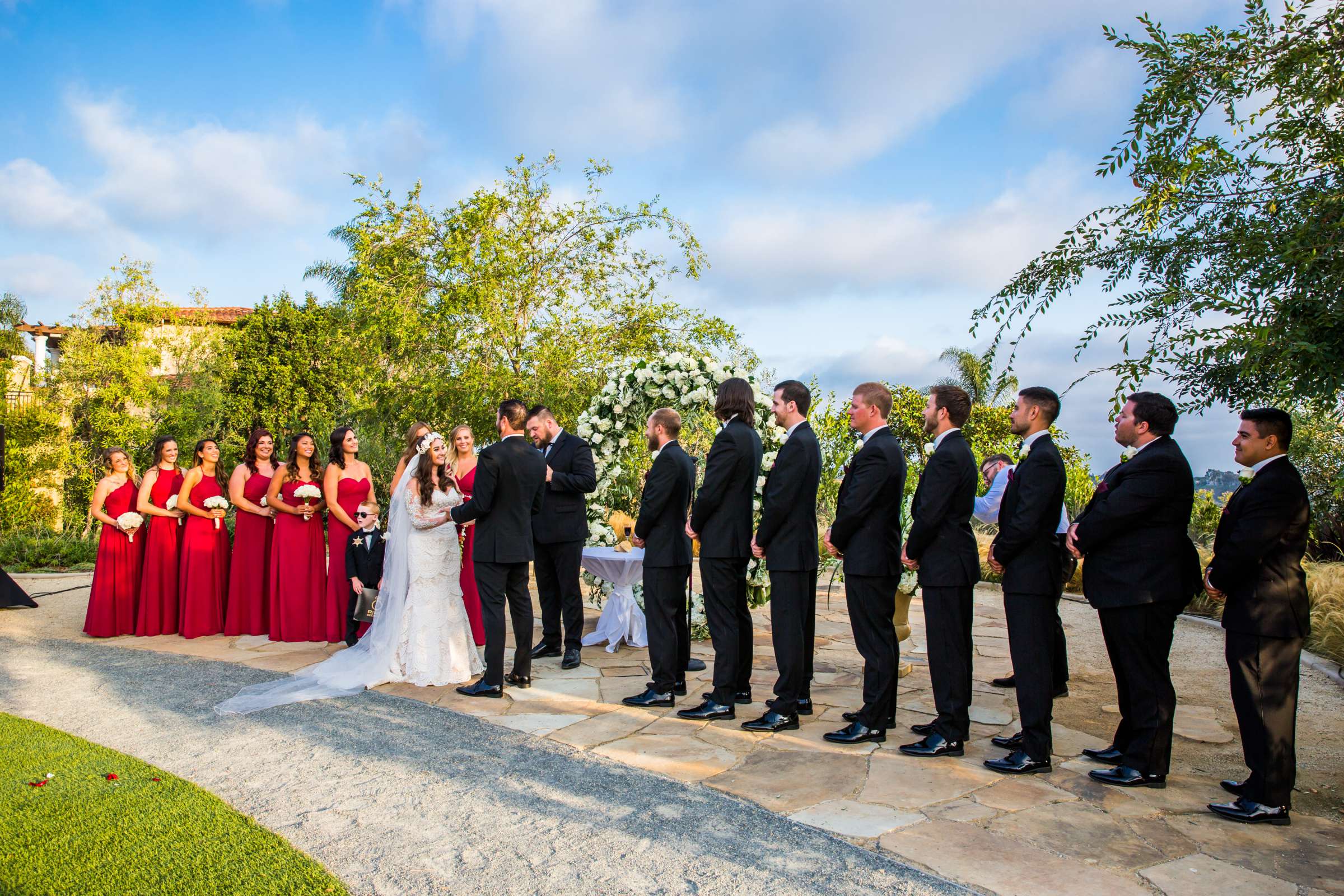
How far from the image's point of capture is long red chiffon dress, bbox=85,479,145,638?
8797 mm

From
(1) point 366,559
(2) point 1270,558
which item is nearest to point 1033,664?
(2) point 1270,558

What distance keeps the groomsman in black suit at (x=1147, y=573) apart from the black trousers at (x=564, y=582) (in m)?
4.21

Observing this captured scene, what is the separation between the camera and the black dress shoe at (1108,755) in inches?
196

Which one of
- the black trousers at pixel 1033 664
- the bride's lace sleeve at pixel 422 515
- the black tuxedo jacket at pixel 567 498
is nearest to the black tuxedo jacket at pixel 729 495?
the black trousers at pixel 1033 664

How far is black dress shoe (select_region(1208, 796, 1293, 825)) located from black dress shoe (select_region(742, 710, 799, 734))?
223 cm

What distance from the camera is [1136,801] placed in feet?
14.3

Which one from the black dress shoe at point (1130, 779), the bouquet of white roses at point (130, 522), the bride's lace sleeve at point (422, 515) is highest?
the bride's lace sleeve at point (422, 515)

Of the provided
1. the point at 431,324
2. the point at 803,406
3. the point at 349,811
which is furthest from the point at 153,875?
the point at 431,324

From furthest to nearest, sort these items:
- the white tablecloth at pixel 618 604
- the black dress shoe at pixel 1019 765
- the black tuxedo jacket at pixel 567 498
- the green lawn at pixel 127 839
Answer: the white tablecloth at pixel 618 604
the black tuxedo jacket at pixel 567 498
the black dress shoe at pixel 1019 765
the green lawn at pixel 127 839

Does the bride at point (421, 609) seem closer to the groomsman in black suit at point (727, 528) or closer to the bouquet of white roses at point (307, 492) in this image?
the bouquet of white roses at point (307, 492)

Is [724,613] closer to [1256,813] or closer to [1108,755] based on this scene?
[1108,755]

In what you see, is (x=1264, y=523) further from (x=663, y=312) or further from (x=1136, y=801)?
(x=663, y=312)

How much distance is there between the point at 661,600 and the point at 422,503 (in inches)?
82.8

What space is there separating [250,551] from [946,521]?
22.5ft
